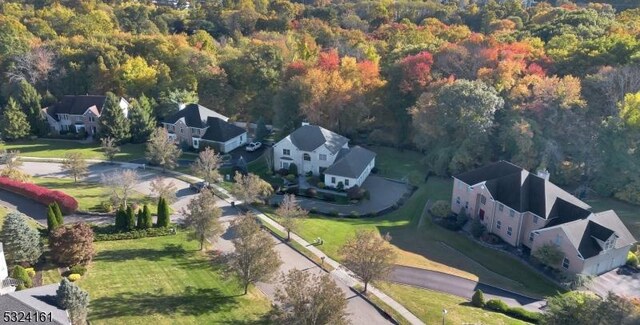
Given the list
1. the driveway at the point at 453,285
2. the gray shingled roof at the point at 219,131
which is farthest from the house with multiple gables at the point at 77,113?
the driveway at the point at 453,285

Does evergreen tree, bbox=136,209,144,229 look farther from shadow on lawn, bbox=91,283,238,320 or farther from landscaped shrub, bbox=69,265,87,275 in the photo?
shadow on lawn, bbox=91,283,238,320

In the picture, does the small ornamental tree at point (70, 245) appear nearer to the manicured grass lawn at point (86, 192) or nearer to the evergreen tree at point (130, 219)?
the evergreen tree at point (130, 219)

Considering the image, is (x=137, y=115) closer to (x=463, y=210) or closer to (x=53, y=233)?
(x=53, y=233)

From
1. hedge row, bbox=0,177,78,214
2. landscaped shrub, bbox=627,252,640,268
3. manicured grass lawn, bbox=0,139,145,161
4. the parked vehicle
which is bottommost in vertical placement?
landscaped shrub, bbox=627,252,640,268

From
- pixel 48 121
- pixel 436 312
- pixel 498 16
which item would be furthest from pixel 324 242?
pixel 498 16

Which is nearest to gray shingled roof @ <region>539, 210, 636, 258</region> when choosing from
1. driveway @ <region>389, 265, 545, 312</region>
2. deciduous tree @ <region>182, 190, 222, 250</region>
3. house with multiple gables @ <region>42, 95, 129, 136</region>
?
driveway @ <region>389, 265, 545, 312</region>

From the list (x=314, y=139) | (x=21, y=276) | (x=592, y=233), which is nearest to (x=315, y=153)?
(x=314, y=139)
